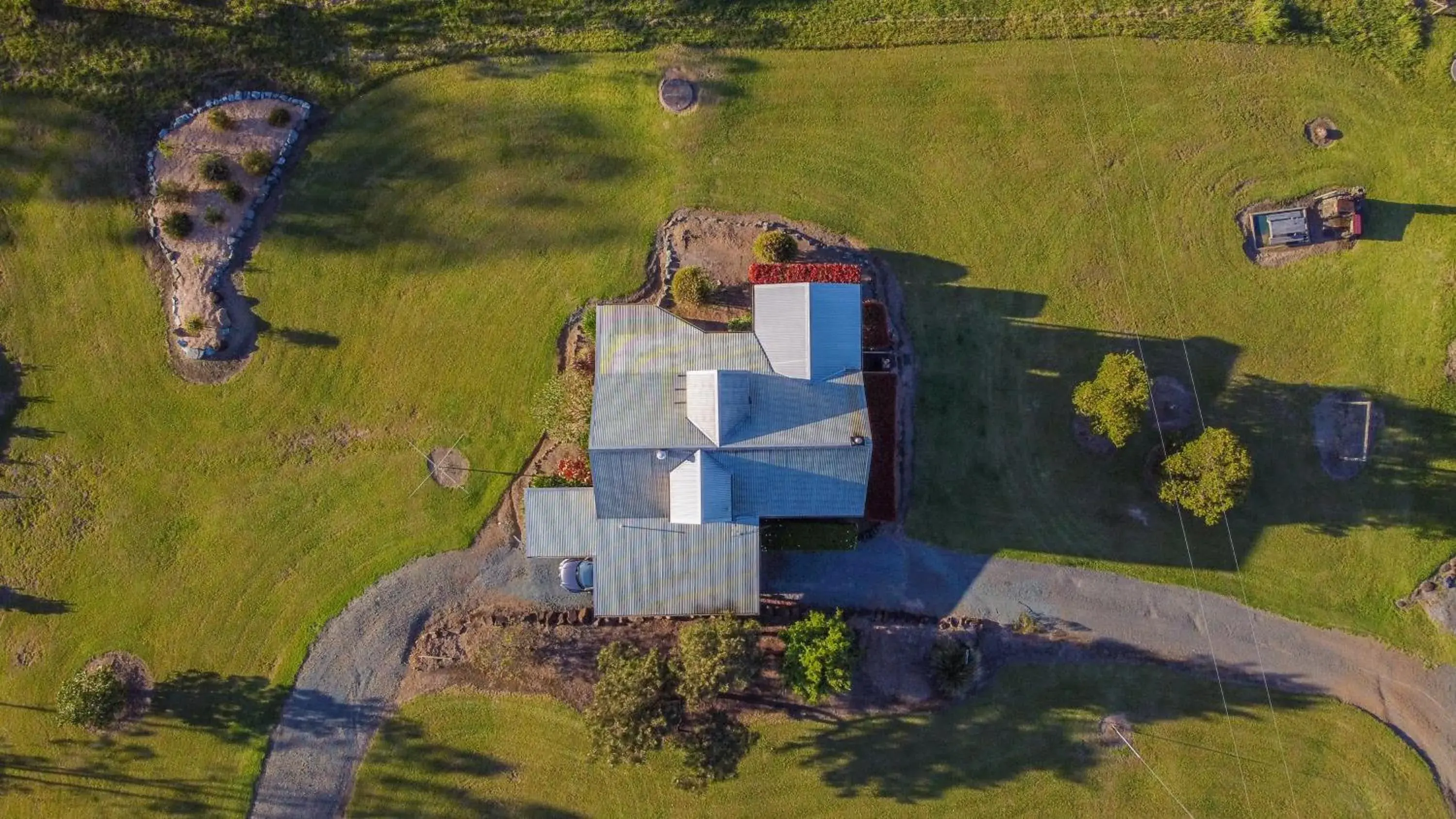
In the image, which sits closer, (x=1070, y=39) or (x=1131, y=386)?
(x=1131, y=386)

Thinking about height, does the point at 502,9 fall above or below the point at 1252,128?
above

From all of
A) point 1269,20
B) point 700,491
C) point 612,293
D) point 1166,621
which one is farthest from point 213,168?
point 1269,20

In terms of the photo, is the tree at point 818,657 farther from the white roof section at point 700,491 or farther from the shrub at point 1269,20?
the shrub at point 1269,20

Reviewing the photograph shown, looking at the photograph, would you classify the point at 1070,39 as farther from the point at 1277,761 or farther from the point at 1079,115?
the point at 1277,761

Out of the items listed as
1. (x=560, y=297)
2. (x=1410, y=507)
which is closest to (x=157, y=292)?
(x=560, y=297)

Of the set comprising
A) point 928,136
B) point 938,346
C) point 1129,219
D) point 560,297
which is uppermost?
point 928,136

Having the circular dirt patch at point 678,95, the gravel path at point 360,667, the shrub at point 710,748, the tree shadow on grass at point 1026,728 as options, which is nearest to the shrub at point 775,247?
the circular dirt patch at point 678,95

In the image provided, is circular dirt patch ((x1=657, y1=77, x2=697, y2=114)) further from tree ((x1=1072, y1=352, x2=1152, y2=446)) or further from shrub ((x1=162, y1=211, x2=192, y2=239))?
shrub ((x1=162, y1=211, x2=192, y2=239))

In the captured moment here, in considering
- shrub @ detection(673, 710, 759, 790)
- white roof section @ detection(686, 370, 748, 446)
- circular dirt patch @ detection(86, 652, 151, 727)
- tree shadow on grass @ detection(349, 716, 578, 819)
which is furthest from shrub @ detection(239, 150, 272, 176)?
shrub @ detection(673, 710, 759, 790)
